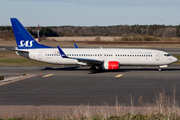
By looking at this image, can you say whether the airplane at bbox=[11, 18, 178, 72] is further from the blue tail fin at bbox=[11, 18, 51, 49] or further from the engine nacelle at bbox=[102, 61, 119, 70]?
the blue tail fin at bbox=[11, 18, 51, 49]

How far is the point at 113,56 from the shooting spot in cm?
3847

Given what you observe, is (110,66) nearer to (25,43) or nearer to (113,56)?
(113,56)

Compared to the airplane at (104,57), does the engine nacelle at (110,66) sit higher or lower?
lower

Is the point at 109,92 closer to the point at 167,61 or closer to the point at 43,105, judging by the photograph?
Result: the point at 43,105

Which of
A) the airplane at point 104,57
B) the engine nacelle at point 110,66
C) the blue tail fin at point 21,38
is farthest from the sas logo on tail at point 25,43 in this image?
the engine nacelle at point 110,66

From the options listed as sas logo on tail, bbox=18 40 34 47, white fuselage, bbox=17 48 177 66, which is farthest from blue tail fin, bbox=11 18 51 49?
white fuselage, bbox=17 48 177 66

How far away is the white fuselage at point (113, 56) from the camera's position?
125 ft

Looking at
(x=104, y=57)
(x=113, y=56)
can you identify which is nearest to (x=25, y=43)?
(x=104, y=57)

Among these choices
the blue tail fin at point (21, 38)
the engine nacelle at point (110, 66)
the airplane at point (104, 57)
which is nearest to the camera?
the engine nacelle at point (110, 66)

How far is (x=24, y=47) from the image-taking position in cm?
4025

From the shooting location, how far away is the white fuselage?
38.2 metres

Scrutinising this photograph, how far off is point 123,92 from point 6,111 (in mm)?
11465

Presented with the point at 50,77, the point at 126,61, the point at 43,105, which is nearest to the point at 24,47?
the point at 50,77

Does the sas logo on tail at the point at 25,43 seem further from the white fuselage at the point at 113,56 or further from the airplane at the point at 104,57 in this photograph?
the white fuselage at the point at 113,56
